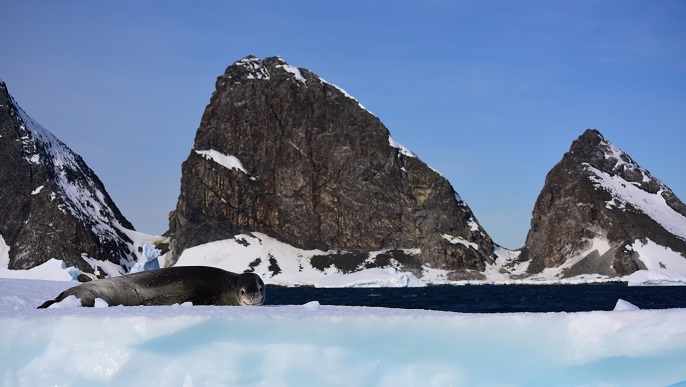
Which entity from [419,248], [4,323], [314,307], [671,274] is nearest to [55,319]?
[4,323]

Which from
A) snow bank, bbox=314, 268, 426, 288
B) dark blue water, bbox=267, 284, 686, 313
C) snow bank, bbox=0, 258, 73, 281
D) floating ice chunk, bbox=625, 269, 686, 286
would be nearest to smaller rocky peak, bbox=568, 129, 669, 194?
floating ice chunk, bbox=625, 269, 686, 286

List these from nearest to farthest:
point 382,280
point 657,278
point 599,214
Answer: point 657,278 → point 382,280 → point 599,214

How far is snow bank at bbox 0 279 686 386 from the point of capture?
27.2ft

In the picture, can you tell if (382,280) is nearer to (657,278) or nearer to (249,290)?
(657,278)

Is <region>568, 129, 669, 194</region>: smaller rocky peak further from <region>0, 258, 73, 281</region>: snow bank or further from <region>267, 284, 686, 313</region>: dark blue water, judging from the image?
<region>0, 258, 73, 281</region>: snow bank

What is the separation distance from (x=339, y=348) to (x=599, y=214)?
185711 mm

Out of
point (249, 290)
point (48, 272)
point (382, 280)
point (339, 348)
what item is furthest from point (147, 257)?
point (339, 348)

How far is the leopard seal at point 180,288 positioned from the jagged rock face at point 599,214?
16621 cm

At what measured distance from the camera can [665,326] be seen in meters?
8.84

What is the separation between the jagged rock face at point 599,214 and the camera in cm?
17438

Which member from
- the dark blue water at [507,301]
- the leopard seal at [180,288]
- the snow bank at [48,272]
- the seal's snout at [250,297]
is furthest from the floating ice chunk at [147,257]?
the seal's snout at [250,297]

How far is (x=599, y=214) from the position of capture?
18262 centimetres

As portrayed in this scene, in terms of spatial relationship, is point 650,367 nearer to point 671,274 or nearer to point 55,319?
point 55,319

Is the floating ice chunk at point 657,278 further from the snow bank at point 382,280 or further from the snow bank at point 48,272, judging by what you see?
the snow bank at point 48,272
